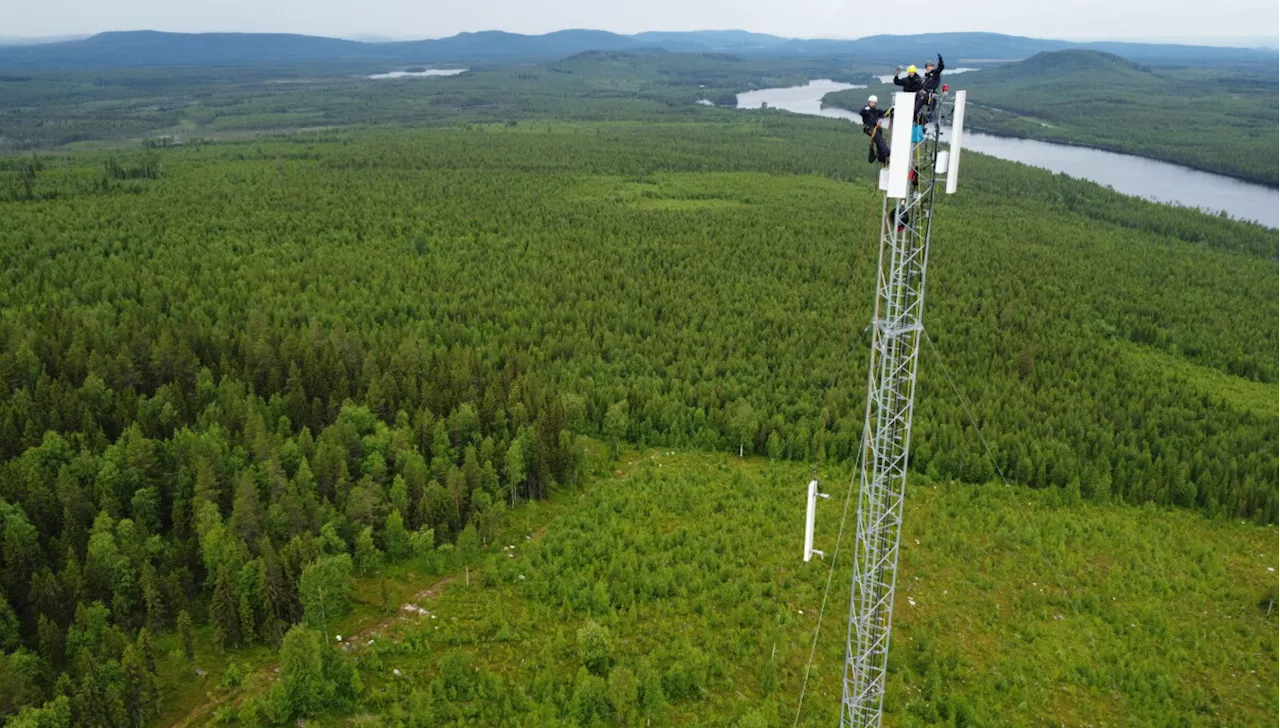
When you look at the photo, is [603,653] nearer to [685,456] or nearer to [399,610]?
[399,610]

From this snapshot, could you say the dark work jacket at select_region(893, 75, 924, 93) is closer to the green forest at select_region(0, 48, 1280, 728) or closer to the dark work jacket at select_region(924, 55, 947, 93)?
the dark work jacket at select_region(924, 55, 947, 93)

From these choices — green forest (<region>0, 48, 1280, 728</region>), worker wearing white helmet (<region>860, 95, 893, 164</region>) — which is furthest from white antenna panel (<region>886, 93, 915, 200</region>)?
worker wearing white helmet (<region>860, 95, 893, 164</region>)

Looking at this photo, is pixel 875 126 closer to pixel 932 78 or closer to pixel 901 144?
pixel 932 78

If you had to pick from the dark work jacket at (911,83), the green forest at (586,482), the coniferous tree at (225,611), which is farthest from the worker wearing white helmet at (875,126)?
the coniferous tree at (225,611)

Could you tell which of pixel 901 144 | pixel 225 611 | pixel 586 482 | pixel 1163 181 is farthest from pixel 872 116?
pixel 1163 181

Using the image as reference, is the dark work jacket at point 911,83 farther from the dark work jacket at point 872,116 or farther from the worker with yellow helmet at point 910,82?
the dark work jacket at point 872,116
